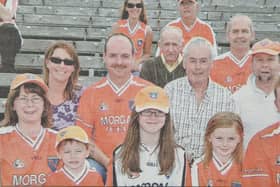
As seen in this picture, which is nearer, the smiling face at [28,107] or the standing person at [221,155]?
the standing person at [221,155]

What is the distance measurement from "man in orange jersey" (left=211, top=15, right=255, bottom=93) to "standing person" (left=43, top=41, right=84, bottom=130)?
4.23 feet

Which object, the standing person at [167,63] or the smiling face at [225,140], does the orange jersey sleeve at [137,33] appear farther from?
the smiling face at [225,140]

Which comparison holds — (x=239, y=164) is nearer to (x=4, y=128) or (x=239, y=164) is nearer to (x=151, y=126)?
(x=151, y=126)

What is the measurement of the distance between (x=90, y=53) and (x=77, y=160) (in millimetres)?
4843

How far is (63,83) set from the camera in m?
5.31

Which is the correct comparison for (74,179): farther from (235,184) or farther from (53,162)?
(235,184)

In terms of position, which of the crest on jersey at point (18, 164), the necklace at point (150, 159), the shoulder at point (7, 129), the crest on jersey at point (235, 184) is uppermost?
the shoulder at point (7, 129)

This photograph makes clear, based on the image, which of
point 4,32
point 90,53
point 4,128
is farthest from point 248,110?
point 90,53

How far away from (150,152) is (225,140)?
0.51 m

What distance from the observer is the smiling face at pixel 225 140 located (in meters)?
4.48

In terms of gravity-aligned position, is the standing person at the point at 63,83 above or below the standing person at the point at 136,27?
below

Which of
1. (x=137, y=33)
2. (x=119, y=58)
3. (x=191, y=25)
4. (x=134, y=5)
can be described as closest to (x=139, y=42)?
(x=137, y=33)

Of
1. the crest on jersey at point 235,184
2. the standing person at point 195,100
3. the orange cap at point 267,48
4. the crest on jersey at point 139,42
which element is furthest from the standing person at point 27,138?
the crest on jersey at point 139,42

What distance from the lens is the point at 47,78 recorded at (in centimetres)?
542
